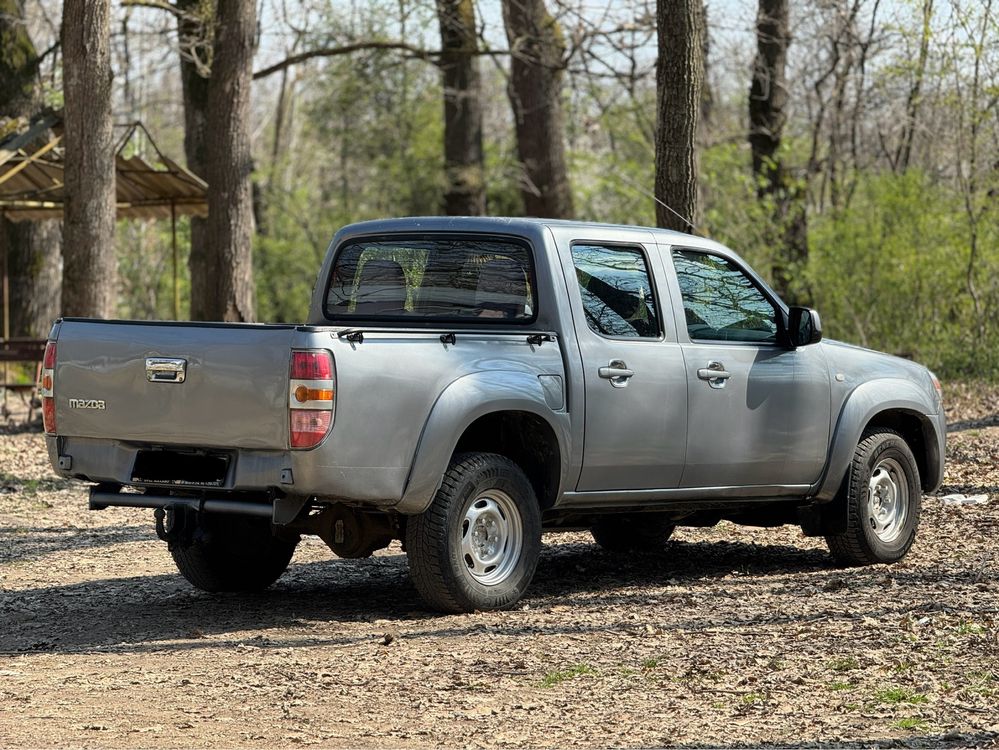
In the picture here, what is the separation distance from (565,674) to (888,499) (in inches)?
147

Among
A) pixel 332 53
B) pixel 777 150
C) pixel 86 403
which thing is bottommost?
pixel 86 403

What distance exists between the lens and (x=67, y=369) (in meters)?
7.22

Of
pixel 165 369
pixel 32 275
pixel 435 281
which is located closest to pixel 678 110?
pixel 435 281

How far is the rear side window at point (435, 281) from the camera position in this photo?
7828 mm

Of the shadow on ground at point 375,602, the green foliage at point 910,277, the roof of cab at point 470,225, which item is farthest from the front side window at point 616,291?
the green foliage at point 910,277

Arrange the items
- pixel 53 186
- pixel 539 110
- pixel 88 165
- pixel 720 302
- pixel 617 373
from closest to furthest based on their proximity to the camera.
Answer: pixel 617 373, pixel 720 302, pixel 88 165, pixel 53 186, pixel 539 110

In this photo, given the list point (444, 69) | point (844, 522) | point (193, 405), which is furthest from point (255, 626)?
point (444, 69)

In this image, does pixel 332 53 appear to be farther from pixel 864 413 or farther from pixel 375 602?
pixel 375 602

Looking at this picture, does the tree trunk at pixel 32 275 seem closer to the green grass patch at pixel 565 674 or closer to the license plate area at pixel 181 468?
the license plate area at pixel 181 468

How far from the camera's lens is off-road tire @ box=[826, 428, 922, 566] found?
8891 mm

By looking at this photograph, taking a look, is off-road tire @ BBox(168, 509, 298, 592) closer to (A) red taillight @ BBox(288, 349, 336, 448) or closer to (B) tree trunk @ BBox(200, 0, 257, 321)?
(A) red taillight @ BBox(288, 349, 336, 448)

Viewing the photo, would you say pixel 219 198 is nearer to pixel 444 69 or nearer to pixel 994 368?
pixel 444 69

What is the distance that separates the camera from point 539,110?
24.8 metres

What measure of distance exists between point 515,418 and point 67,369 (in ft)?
7.22
